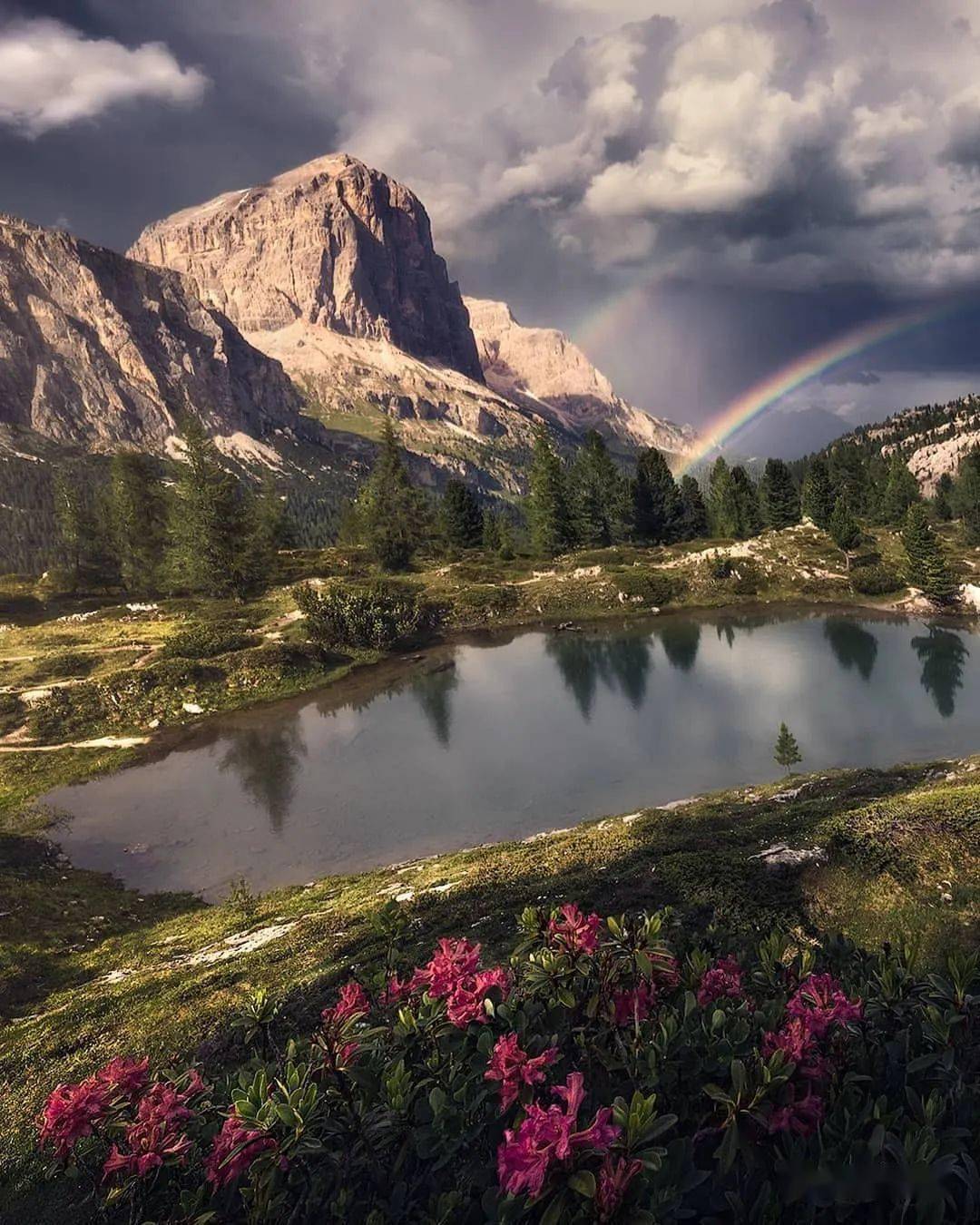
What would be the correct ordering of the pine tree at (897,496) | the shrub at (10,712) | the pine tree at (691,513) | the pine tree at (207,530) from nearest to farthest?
the shrub at (10,712) → the pine tree at (207,530) → the pine tree at (691,513) → the pine tree at (897,496)

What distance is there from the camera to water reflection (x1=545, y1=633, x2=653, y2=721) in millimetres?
41500

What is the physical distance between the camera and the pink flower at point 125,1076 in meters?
4.36

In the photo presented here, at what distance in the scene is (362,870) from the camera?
22.5 meters

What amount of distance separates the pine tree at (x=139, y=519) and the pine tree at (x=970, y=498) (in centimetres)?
10933

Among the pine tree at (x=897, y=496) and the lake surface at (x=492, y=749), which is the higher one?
the pine tree at (x=897, y=496)

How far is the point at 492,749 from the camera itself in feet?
110

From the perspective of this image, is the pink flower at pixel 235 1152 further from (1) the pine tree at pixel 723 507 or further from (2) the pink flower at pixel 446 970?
(1) the pine tree at pixel 723 507

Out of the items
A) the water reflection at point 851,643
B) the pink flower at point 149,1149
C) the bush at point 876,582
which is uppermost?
the pink flower at point 149,1149

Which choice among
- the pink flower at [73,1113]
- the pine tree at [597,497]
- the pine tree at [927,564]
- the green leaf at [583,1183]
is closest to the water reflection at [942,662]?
the pine tree at [927,564]

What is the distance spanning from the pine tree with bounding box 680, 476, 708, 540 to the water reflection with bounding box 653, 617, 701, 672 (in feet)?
126

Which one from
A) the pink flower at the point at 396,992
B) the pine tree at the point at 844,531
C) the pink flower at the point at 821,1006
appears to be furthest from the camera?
the pine tree at the point at 844,531

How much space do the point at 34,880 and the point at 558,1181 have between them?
973 inches

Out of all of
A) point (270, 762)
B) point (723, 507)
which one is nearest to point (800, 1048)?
point (270, 762)

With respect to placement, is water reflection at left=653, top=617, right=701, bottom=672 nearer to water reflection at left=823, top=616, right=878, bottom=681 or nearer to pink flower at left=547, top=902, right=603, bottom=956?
water reflection at left=823, top=616, right=878, bottom=681
